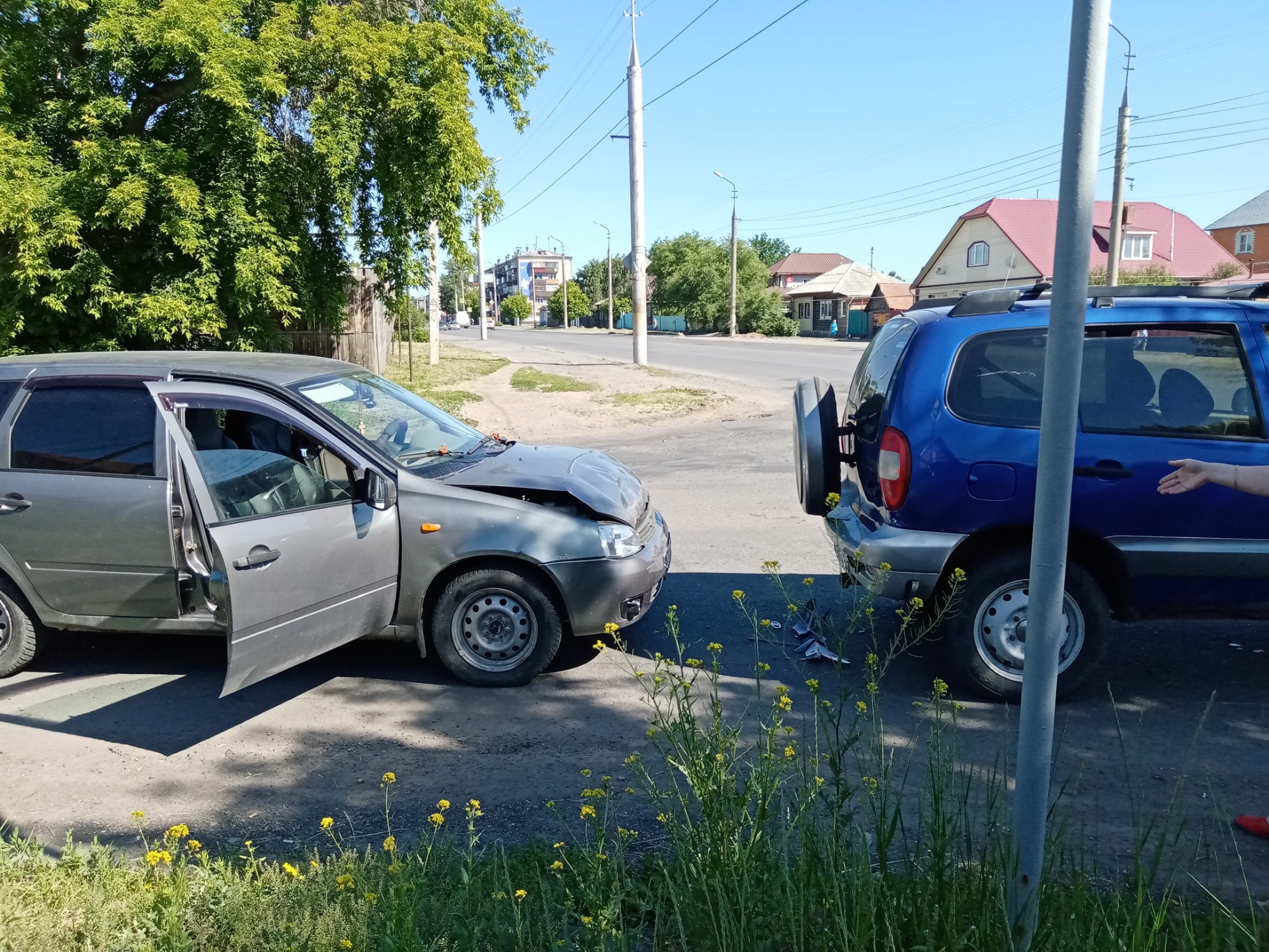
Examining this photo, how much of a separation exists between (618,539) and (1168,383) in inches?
112

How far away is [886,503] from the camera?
4.90 metres

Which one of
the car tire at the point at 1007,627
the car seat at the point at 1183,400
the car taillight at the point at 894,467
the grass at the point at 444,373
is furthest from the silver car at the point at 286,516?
the grass at the point at 444,373

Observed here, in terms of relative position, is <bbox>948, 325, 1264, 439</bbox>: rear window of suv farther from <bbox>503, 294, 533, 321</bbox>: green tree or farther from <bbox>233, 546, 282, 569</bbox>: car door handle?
<bbox>503, 294, 533, 321</bbox>: green tree

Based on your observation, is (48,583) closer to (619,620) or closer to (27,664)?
(27,664)

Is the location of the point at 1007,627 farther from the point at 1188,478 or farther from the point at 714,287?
the point at 714,287

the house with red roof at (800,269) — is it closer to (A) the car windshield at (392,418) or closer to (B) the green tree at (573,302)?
(B) the green tree at (573,302)

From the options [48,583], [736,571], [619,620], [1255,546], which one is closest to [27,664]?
[48,583]

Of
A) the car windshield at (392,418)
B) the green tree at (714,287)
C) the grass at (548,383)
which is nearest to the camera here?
the car windshield at (392,418)

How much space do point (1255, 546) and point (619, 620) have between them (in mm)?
3110

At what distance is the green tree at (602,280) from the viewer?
391 ft

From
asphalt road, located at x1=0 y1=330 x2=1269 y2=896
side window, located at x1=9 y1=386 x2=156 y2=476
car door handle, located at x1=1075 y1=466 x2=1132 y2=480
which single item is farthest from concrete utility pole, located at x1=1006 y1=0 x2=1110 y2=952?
side window, located at x1=9 y1=386 x2=156 y2=476

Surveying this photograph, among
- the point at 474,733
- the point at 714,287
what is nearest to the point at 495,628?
the point at 474,733

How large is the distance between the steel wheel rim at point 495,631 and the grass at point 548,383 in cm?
1773

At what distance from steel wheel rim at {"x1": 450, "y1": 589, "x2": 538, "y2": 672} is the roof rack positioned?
8.87 feet
